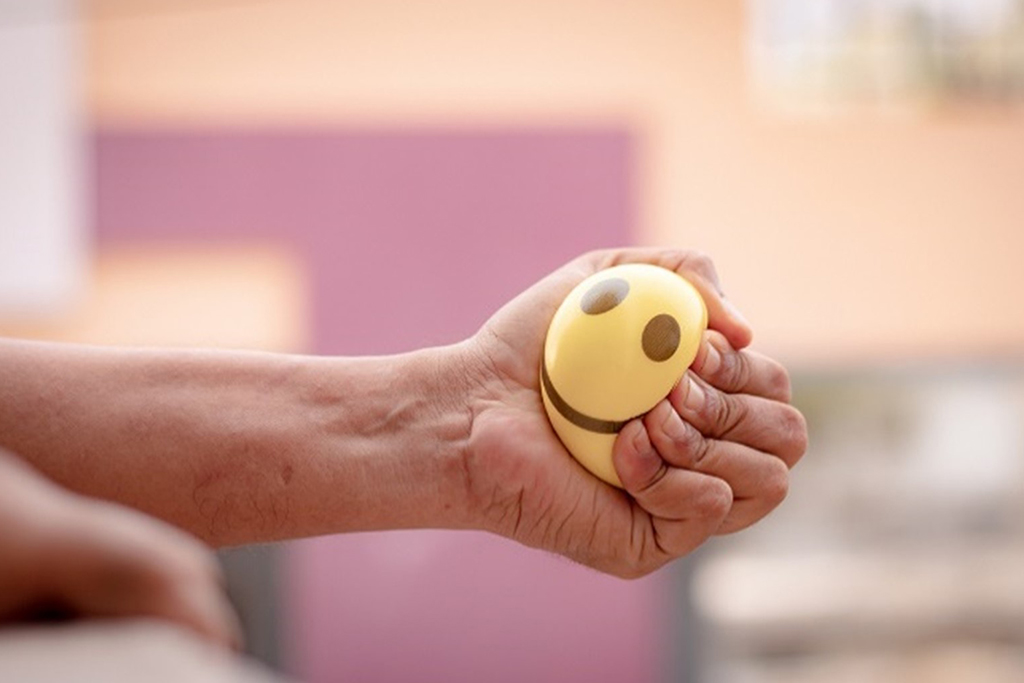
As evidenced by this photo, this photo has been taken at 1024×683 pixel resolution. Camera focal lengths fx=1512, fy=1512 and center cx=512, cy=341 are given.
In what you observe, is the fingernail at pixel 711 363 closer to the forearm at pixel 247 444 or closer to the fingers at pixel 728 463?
the fingers at pixel 728 463

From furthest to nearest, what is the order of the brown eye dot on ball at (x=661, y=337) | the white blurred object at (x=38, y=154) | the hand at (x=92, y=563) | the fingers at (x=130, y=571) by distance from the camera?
the white blurred object at (x=38, y=154) < the fingers at (x=130, y=571) < the hand at (x=92, y=563) < the brown eye dot on ball at (x=661, y=337)

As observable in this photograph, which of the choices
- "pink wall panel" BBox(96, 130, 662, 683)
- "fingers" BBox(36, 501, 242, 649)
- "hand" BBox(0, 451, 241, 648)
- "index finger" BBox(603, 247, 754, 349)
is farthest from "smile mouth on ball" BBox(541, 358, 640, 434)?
"pink wall panel" BBox(96, 130, 662, 683)

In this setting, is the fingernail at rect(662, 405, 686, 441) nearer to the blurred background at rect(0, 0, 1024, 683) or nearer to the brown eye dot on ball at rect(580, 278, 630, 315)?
the brown eye dot on ball at rect(580, 278, 630, 315)

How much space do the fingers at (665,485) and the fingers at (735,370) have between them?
0.09 meters

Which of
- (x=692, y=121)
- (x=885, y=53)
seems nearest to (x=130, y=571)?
(x=692, y=121)

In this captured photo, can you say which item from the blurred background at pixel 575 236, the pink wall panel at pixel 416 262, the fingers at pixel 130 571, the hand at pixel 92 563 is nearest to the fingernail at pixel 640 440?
the hand at pixel 92 563

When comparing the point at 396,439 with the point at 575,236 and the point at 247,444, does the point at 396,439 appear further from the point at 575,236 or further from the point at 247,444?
the point at 575,236

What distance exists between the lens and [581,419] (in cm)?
136

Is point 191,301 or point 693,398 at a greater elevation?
point 693,398

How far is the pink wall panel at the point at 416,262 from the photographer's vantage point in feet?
14.5

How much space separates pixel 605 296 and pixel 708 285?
0.36ft

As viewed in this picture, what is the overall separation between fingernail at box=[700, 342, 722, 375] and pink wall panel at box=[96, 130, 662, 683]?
3.19 metres

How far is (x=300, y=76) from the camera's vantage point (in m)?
4.47

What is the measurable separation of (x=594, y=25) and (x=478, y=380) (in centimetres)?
338
